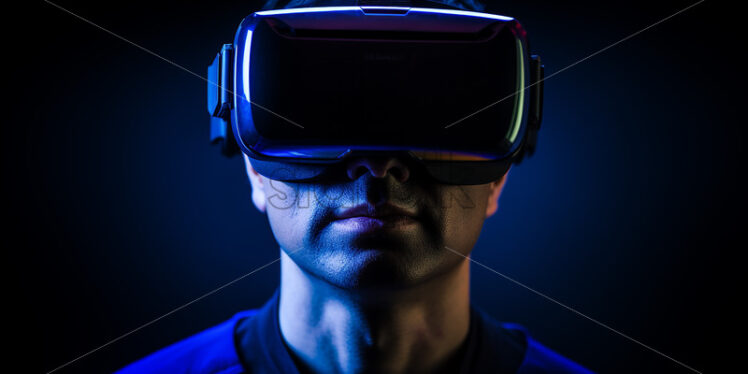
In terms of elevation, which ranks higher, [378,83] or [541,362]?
[378,83]

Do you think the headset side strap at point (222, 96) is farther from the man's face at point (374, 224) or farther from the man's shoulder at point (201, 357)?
the man's shoulder at point (201, 357)

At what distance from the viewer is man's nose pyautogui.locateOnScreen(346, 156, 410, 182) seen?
2.36 feet

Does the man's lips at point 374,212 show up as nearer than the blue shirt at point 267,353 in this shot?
Yes

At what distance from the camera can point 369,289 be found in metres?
0.76

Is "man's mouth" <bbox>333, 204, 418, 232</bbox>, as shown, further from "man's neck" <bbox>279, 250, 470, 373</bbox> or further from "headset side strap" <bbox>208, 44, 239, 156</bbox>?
"headset side strap" <bbox>208, 44, 239, 156</bbox>

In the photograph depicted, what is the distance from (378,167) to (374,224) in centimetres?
8

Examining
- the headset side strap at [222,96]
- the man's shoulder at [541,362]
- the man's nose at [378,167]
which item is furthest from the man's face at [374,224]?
the man's shoulder at [541,362]

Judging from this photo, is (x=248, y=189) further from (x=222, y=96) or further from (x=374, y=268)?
(x=374, y=268)

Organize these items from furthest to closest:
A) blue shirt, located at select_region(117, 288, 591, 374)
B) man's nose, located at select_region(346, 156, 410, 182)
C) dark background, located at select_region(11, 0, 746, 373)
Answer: dark background, located at select_region(11, 0, 746, 373) → blue shirt, located at select_region(117, 288, 591, 374) → man's nose, located at select_region(346, 156, 410, 182)

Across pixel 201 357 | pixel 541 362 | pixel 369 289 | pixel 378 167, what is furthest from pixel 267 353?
pixel 541 362

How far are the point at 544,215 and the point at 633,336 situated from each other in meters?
0.36

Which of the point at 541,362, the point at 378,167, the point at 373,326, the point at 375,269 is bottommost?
the point at 541,362

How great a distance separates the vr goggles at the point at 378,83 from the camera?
77cm

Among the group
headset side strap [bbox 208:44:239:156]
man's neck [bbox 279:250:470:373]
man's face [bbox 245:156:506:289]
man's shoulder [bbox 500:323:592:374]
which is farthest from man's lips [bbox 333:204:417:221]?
man's shoulder [bbox 500:323:592:374]
